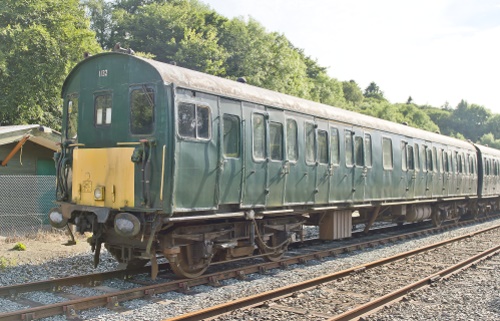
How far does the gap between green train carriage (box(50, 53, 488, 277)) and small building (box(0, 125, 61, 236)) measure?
5061 mm

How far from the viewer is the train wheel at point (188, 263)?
8344 millimetres

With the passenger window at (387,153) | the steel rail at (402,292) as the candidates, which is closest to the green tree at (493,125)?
the passenger window at (387,153)

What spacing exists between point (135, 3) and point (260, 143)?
49592mm

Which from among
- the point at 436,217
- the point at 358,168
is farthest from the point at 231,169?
the point at 436,217

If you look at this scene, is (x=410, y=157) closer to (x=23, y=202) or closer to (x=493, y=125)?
(x=23, y=202)

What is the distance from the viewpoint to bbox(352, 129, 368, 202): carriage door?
12859 mm

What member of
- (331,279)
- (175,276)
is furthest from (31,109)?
(331,279)

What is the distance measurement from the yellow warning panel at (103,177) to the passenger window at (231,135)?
1.74m

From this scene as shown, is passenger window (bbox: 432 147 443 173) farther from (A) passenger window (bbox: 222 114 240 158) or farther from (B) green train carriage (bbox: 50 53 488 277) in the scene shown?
(A) passenger window (bbox: 222 114 240 158)

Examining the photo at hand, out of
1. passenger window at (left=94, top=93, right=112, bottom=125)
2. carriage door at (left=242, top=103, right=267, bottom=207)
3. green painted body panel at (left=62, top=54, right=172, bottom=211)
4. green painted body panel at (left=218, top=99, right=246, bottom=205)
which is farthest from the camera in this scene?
carriage door at (left=242, top=103, right=267, bottom=207)

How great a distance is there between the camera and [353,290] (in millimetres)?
8484

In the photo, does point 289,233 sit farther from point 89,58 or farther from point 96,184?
point 89,58

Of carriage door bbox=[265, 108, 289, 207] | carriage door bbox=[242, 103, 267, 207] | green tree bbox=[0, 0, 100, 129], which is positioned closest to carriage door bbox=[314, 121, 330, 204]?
carriage door bbox=[265, 108, 289, 207]

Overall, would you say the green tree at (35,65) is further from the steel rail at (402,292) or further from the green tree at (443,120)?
the green tree at (443,120)
